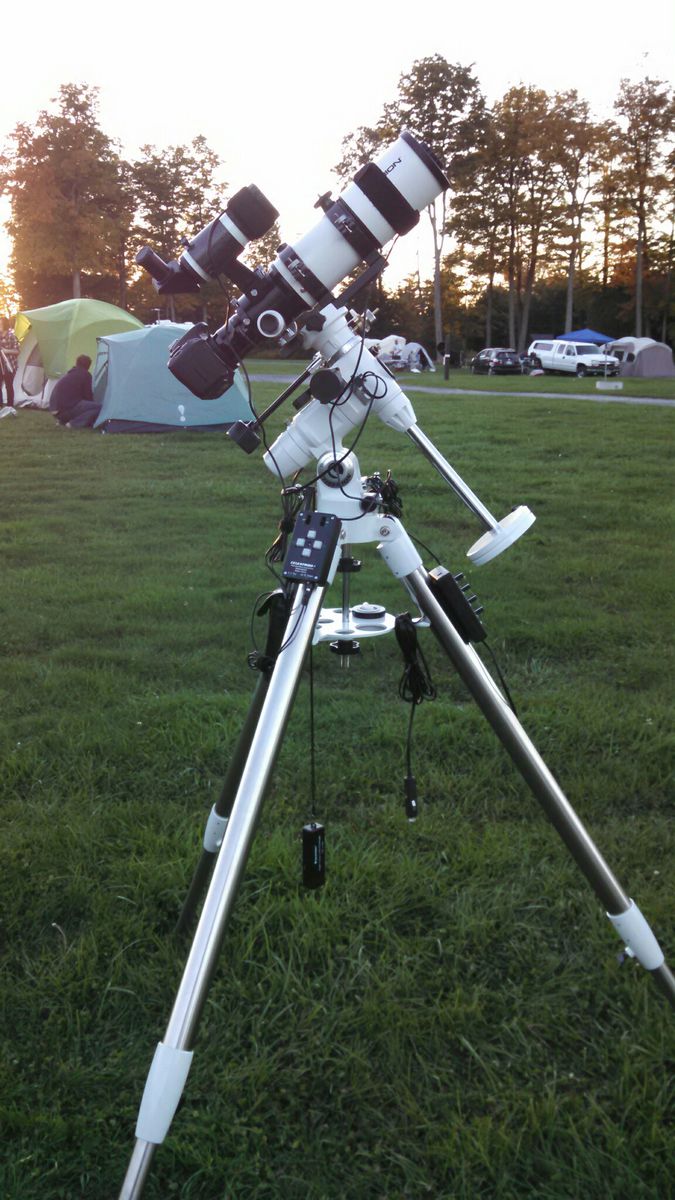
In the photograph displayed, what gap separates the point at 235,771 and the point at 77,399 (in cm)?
1469

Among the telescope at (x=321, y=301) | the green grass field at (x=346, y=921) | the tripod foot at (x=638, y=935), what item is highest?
the telescope at (x=321, y=301)

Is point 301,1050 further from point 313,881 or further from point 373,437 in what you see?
point 373,437

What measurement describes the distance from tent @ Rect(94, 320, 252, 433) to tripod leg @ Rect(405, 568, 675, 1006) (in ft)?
42.9

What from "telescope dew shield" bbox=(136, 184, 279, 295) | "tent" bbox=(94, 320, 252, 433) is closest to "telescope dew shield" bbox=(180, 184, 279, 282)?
"telescope dew shield" bbox=(136, 184, 279, 295)

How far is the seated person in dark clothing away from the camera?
51.0ft

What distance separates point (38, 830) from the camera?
310 cm

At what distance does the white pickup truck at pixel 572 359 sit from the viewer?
36000 mm

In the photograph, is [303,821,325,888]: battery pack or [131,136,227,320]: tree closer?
[303,821,325,888]: battery pack

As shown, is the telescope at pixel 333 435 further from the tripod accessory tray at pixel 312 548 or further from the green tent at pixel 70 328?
the green tent at pixel 70 328

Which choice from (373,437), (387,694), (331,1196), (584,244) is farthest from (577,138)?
(331,1196)

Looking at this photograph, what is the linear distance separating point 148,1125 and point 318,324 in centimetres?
162

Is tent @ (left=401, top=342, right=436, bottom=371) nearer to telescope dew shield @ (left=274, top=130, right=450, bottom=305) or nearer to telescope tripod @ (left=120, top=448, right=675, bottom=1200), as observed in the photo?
telescope dew shield @ (left=274, top=130, right=450, bottom=305)

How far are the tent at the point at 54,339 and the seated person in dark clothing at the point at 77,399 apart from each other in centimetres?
256

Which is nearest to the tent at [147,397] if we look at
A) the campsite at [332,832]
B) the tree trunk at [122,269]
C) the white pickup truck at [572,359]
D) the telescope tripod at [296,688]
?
the campsite at [332,832]
